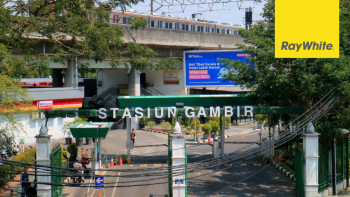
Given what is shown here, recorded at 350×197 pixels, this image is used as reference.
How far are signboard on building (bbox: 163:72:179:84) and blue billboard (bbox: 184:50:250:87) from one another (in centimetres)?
920

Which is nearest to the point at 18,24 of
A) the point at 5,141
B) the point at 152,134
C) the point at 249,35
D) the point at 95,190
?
the point at 5,141

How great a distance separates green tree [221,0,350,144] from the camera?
15.4 m

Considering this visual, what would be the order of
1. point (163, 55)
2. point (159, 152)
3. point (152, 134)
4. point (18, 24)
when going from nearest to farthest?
point (18, 24), point (159, 152), point (152, 134), point (163, 55)

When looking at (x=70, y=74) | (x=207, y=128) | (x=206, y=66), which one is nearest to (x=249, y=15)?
(x=206, y=66)

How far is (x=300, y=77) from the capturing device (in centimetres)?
1584

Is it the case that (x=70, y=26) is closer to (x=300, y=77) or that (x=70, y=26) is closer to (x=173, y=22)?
(x=300, y=77)

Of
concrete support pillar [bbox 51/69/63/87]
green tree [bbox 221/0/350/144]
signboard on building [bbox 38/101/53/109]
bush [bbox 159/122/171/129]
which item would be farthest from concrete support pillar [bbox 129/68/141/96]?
green tree [bbox 221/0/350/144]

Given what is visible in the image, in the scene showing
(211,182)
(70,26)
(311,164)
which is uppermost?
(70,26)

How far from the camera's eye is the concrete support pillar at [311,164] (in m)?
13.9

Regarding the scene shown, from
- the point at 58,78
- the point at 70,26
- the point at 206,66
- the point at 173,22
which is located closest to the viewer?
the point at 70,26

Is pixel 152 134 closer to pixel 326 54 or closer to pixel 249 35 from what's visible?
pixel 249 35

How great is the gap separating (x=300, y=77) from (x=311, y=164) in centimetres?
353

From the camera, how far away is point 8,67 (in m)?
13.6

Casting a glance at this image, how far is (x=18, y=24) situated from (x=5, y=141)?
4.52 m
